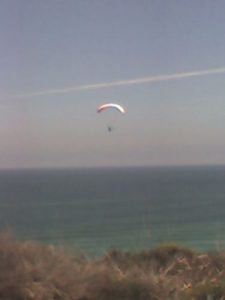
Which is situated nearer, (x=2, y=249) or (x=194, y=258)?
(x=2, y=249)

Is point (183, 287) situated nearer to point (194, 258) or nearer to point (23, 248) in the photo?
point (23, 248)

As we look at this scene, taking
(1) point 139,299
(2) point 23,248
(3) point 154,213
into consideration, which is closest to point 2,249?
(2) point 23,248

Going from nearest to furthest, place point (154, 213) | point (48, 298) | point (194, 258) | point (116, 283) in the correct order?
1. point (48, 298)
2. point (116, 283)
3. point (194, 258)
4. point (154, 213)

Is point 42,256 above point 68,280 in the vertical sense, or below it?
above

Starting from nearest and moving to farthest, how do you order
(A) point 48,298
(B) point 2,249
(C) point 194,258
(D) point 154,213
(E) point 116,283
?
(A) point 48,298 < (E) point 116,283 < (B) point 2,249 < (C) point 194,258 < (D) point 154,213

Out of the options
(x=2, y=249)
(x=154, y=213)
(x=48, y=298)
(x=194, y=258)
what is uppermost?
(x=154, y=213)

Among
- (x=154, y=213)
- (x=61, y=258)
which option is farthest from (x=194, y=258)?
(x=154, y=213)

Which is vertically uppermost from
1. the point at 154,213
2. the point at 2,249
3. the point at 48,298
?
the point at 154,213

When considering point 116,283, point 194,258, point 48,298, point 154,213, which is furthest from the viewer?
point 154,213

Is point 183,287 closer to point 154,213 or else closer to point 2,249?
point 2,249
